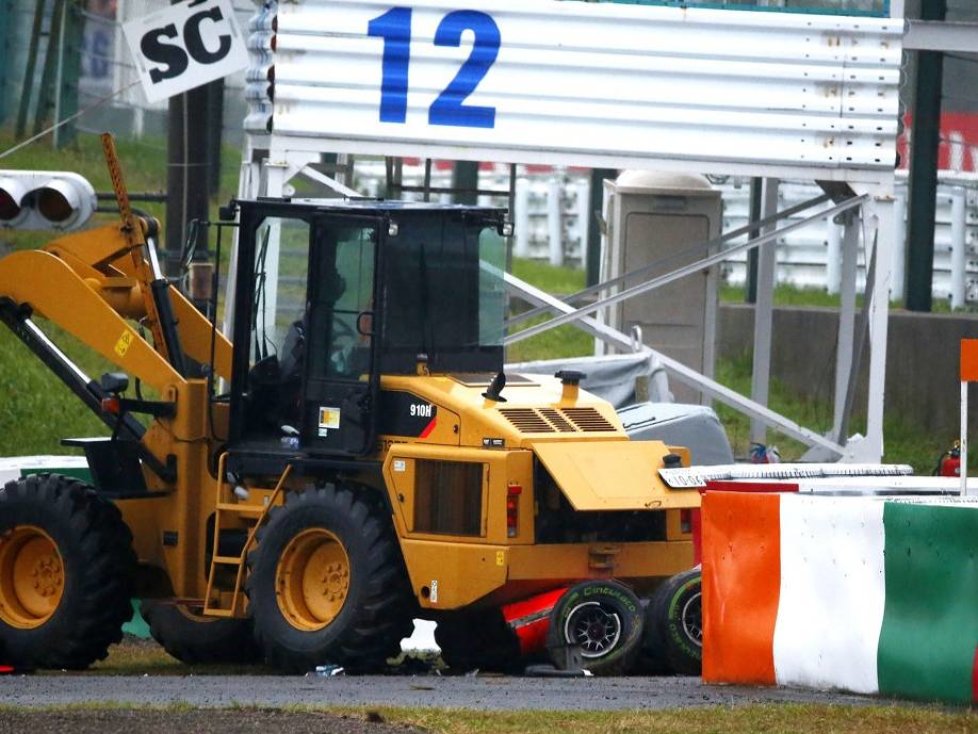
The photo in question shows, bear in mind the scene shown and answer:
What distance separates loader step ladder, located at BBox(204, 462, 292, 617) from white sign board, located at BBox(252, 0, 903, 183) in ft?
12.5

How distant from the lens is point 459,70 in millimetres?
15250

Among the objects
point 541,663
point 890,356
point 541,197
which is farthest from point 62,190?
point 541,197

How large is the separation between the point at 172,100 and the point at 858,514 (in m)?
9.29

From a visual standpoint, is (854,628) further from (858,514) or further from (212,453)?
(212,453)

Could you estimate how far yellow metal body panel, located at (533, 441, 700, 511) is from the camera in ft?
36.1

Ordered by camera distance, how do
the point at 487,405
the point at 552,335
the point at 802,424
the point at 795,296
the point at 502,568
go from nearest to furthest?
the point at 502,568 < the point at 487,405 < the point at 802,424 < the point at 795,296 < the point at 552,335

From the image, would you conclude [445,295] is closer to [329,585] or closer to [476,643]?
[329,585]

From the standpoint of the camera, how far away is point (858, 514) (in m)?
9.94

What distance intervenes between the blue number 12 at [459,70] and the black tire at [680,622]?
5114mm

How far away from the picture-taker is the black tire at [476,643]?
12031 mm

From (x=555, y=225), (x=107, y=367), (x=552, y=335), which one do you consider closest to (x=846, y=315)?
(x=107, y=367)

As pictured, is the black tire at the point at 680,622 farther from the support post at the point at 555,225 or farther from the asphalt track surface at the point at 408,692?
the support post at the point at 555,225

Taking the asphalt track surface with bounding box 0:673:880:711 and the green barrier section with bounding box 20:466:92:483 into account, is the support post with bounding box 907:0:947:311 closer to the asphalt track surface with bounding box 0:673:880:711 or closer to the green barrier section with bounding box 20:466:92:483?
the green barrier section with bounding box 20:466:92:483

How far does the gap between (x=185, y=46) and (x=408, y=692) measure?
6802mm
